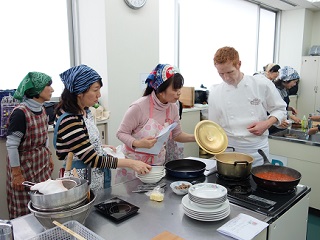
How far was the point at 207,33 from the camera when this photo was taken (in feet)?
14.7

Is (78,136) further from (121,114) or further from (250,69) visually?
(250,69)

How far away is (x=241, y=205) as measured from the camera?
4.24ft

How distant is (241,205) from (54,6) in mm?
2731

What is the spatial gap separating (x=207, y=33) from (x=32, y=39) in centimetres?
270

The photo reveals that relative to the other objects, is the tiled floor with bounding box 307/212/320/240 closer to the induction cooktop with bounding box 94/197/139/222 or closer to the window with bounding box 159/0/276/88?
the induction cooktop with bounding box 94/197/139/222

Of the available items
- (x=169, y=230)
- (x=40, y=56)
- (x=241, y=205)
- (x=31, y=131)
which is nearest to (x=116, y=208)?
(x=169, y=230)

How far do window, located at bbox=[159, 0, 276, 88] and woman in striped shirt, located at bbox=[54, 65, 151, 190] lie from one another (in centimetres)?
266

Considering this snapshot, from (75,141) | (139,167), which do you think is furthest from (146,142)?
(75,141)

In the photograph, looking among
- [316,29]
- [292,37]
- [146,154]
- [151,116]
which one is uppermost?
[316,29]

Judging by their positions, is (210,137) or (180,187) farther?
(210,137)

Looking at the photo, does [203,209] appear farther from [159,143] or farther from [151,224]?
[159,143]

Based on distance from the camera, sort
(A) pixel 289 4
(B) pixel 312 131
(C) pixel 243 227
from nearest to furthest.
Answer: (C) pixel 243 227 < (B) pixel 312 131 < (A) pixel 289 4

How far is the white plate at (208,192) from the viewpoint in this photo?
115cm

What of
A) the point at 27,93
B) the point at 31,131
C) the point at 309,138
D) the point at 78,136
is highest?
the point at 27,93
